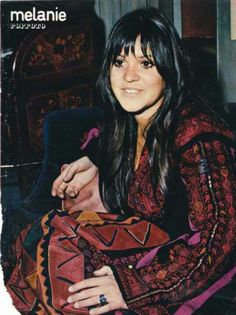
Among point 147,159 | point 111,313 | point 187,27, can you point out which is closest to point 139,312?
point 111,313

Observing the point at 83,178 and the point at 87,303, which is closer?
the point at 87,303

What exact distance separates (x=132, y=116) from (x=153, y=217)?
A: 212 mm

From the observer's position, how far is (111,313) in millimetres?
817

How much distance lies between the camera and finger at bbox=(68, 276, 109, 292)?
2.65ft

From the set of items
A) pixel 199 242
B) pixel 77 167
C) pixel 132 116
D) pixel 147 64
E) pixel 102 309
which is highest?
pixel 147 64

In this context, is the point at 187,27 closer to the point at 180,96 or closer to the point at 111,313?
the point at 180,96

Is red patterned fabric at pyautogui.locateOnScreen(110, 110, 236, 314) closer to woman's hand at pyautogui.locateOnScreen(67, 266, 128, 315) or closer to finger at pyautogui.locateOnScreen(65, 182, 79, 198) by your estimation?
woman's hand at pyautogui.locateOnScreen(67, 266, 128, 315)

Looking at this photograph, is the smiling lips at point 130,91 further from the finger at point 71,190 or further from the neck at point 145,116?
the finger at point 71,190

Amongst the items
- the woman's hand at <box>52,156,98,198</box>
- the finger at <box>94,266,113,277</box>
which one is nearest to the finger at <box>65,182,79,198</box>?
the woman's hand at <box>52,156,98,198</box>

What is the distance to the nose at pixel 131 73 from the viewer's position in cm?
84

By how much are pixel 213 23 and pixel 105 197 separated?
43cm

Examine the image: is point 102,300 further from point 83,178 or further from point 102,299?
point 83,178

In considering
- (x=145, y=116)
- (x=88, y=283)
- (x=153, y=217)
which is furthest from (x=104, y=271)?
(x=145, y=116)

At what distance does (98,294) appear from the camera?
31.8 inches
